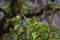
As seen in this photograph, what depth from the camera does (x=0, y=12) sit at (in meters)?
1.70

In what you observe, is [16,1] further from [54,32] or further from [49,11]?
[54,32]

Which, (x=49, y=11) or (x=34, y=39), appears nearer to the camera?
(x=34, y=39)

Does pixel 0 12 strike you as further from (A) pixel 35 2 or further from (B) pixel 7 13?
(A) pixel 35 2

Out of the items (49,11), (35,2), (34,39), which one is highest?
(35,2)

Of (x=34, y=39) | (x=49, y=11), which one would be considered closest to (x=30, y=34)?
(x=34, y=39)

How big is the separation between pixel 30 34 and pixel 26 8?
58 centimetres

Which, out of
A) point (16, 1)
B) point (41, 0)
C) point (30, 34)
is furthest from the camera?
point (41, 0)

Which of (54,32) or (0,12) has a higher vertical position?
(0,12)

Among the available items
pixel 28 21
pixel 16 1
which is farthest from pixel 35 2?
pixel 28 21

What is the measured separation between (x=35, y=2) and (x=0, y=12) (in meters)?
0.25

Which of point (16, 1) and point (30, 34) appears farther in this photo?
point (16, 1)

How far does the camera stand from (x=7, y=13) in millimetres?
1685

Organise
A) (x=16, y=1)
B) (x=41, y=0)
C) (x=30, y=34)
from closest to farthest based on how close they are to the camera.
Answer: (x=30, y=34) < (x=16, y=1) < (x=41, y=0)

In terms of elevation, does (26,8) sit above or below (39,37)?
above
